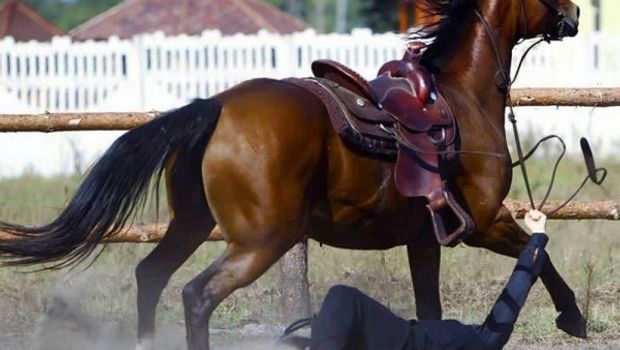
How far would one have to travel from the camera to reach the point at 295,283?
793 cm

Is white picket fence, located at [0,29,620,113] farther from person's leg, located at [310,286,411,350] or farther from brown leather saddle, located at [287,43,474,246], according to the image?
person's leg, located at [310,286,411,350]

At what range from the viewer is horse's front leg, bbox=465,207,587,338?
648 centimetres

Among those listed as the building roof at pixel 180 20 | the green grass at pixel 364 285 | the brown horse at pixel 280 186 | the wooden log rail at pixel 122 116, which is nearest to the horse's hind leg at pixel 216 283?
the brown horse at pixel 280 186

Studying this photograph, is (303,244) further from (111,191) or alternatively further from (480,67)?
(111,191)

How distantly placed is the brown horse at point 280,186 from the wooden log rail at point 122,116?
1170 millimetres

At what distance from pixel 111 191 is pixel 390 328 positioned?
63.3 inches

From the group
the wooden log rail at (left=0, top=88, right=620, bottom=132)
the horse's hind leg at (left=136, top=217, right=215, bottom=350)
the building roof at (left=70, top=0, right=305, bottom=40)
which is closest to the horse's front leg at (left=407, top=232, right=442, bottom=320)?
the horse's hind leg at (left=136, top=217, right=215, bottom=350)

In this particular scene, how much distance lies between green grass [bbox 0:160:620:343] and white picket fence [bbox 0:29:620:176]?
7707mm

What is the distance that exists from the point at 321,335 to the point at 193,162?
4.62 feet

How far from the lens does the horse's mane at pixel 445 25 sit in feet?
22.1

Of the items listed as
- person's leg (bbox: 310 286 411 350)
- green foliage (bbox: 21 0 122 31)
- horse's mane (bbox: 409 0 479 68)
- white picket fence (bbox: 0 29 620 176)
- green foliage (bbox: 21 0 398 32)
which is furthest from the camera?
green foliage (bbox: 21 0 122 31)

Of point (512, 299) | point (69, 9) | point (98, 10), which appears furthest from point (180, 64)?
point (69, 9)

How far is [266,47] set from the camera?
17.6m

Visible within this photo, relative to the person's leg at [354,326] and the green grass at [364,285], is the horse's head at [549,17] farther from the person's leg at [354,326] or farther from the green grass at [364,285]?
the person's leg at [354,326]
